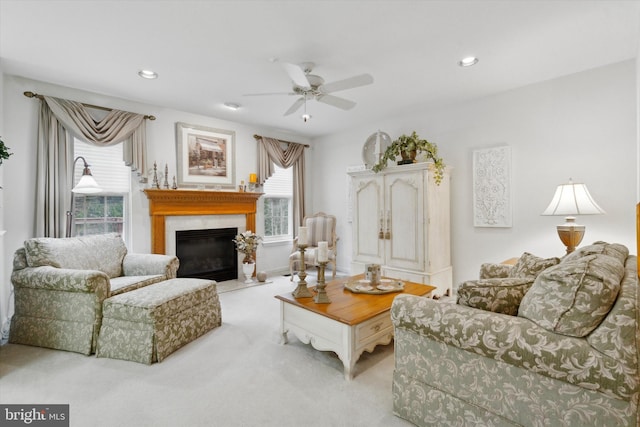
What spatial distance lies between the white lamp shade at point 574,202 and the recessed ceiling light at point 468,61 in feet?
4.68

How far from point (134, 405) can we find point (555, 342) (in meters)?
2.19

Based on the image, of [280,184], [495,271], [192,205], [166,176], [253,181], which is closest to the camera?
[495,271]

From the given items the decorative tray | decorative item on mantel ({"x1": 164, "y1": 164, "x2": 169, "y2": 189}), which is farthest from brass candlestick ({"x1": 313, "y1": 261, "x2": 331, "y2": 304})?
decorative item on mantel ({"x1": 164, "y1": 164, "x2": 169, "y2": 189})

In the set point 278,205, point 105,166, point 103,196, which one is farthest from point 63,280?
point 278,205

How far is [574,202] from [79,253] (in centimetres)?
455

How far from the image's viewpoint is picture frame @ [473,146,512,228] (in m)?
3.67

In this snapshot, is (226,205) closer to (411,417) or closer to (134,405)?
(134,405)

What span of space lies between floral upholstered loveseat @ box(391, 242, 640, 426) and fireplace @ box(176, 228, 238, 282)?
363cm

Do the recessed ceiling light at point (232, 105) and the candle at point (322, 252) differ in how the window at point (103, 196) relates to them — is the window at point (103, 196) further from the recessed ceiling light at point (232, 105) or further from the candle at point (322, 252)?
the candle at point (322, 252)

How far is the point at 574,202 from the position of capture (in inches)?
109

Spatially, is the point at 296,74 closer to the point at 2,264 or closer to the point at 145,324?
the point at 145,324

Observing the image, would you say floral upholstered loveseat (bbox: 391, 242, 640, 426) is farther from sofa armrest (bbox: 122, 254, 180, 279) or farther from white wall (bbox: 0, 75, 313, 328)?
white wall (bbox: 0, 75, 313, 328)

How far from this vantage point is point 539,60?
293 centimetres

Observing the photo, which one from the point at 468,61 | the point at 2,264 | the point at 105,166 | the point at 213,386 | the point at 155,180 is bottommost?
the point at 213,386
